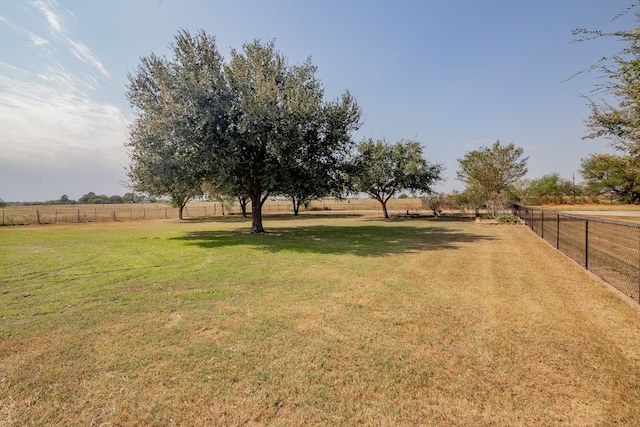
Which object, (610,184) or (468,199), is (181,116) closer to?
(468,199)

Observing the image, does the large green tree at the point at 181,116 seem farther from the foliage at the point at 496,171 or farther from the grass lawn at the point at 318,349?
the foliage at the point at 496,171

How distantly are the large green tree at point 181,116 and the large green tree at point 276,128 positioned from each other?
0.75 metres

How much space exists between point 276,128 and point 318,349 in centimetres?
1186

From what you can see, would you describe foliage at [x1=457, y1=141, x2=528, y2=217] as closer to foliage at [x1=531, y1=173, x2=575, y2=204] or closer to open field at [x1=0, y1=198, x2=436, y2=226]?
open field at [x1=0, y1=198, x2=436, y2=226]

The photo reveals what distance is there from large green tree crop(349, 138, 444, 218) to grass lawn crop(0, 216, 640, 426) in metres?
22.7

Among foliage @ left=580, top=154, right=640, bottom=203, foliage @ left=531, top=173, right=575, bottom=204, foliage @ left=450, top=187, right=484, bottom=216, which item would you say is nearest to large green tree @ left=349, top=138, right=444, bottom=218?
foliage @ left=450, top=187, right=484, bottom=216

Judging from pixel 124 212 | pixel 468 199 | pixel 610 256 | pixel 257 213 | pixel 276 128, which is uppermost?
pixel 276 128

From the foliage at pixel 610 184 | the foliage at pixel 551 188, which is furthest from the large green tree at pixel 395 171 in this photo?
the foliage at pixel 551 188

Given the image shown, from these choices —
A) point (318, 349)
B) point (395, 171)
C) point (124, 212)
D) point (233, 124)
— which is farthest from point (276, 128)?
point (124, 212)

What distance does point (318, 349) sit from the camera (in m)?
3.72

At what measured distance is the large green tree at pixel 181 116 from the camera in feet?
43.7

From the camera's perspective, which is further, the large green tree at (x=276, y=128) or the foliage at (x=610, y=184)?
the foliage at (x=610, y=184)

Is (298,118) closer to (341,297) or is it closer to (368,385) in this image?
(341,297)

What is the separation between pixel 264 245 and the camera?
1276 cm
